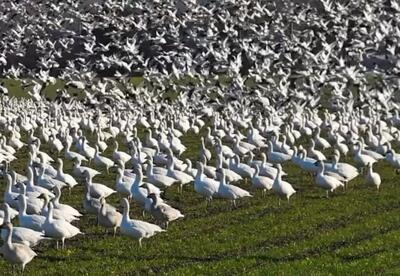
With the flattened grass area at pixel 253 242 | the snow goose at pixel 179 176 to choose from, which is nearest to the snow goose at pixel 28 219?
the flattened grass area at pixel 253 242

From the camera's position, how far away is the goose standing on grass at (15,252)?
15180 millimetres

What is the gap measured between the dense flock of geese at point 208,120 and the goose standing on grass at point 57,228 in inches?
0.9

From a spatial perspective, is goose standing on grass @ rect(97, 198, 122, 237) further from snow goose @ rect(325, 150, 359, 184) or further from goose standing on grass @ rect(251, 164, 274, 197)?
snow goose @ rect(325, 150, 359, 184)

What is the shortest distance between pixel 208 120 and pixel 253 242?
28.2 metres

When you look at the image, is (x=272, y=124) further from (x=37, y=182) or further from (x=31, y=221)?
(x=31, y=221)

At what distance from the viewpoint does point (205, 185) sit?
22172mm

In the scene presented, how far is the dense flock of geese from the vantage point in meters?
21.9

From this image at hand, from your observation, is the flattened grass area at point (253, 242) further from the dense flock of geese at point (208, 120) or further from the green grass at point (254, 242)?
the dense flock of geese at point (208, 120)

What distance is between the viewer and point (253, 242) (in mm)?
17922

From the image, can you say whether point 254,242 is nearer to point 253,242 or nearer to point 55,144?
point 253,242

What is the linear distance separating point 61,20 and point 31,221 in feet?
97.7

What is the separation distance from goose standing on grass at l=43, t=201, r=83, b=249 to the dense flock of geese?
0.07 feet

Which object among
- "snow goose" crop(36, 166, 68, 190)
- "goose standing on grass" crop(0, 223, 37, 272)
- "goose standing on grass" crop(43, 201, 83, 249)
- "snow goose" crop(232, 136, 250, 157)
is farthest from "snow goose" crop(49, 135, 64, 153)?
"goose standing on grass" crop(0, 223, 37, 272)

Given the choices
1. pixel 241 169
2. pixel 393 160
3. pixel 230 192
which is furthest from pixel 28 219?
A: pixel 393 160
